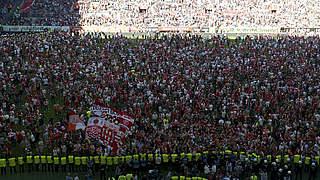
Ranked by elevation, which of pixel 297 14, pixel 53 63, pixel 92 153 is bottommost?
pixel 92 153

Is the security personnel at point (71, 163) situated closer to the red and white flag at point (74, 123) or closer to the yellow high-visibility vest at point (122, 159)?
the red and white flag at point (74, 123)

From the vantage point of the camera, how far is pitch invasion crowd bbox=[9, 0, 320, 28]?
6594cm

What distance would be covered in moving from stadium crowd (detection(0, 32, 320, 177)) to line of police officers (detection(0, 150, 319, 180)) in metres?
0.39

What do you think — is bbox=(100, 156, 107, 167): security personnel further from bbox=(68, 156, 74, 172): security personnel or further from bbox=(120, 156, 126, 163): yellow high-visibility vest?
bbox=(68, 156, 74, 172): security personnel

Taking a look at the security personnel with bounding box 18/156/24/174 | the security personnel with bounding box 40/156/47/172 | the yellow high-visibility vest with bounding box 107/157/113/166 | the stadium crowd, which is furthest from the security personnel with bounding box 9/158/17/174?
the yellow high-visibility vest with bounding box 107/157/113/166

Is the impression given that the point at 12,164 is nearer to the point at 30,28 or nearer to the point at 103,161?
the point at 103,161

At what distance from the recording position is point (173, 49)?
1809 inches

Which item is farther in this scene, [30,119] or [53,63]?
[53,63]

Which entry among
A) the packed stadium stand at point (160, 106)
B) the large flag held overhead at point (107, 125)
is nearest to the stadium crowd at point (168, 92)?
the packed stadium stand at point (160, 106)

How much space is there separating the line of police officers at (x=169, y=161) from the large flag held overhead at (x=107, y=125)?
3.75 m

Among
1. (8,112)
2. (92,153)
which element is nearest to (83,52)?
(8,112)

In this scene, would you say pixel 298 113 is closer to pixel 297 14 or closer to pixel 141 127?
pixel 141 127

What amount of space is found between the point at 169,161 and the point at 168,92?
9904mm

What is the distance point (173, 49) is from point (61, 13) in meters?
27.2
